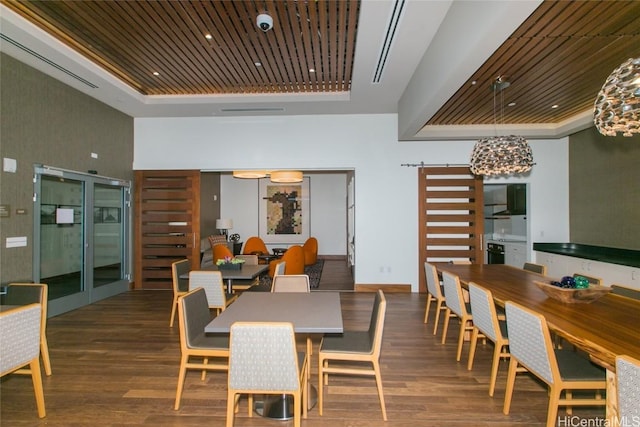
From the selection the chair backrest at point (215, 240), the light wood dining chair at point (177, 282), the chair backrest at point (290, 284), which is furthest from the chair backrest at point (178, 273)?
the chair backrest at point (215, 240)

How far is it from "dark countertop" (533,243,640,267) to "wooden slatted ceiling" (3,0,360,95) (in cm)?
453

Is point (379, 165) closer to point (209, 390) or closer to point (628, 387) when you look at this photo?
point (209, 390)

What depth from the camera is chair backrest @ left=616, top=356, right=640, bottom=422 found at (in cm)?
128

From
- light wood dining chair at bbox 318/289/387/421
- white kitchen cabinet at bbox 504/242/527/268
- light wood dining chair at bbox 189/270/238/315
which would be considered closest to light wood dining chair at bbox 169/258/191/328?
light wood dining chair at bbox 189/270/238/315

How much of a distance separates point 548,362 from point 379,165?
465 cm

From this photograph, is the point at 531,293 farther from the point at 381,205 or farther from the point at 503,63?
the point at 381,205

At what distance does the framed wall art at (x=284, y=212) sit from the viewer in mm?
10695

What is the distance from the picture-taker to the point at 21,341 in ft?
7.03

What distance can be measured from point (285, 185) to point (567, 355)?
924 centimetres

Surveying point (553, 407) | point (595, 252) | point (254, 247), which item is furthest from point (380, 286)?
point (254, 247)

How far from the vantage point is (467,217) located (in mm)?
6129

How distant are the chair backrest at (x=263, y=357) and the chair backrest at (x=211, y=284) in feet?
5.85

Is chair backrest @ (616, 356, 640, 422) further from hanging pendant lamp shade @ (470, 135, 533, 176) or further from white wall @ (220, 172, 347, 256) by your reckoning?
white wall @ (220, 172, 347, 256)

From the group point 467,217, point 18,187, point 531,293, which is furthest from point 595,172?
point 18,187
